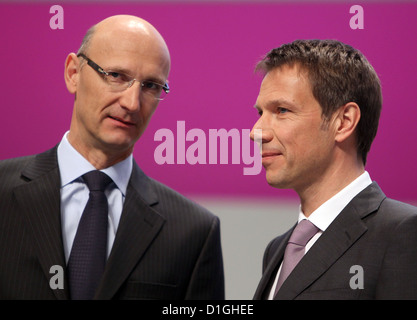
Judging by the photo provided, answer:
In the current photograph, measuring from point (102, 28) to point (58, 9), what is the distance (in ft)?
2.63

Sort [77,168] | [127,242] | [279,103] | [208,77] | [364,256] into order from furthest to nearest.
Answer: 1. [208,77]
2. [279,103]
3. [77,168]
4. [127,242]
5. [364,256]

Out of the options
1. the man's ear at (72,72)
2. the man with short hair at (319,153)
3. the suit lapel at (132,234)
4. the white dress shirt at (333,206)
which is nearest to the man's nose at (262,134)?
the man with short hair at (319,153)

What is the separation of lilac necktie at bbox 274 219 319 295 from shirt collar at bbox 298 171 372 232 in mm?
38

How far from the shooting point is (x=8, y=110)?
3402 mm

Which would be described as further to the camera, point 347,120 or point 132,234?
point 347,120

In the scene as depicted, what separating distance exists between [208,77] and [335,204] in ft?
4.30

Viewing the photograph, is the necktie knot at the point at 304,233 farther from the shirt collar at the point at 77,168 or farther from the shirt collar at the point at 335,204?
the shirt collar at the point at 77,168

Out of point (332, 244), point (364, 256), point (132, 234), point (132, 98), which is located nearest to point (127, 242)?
point (132, 234)

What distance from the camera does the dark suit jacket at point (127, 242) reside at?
2273 mm

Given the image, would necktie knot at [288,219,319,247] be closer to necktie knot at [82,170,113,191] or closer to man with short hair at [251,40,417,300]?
man with short hair at [251,40,417,300]

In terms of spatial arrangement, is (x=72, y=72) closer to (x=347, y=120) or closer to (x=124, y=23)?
(x=124, y=23)

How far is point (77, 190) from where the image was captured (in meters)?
2.46

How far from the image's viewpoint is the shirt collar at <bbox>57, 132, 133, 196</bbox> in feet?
8.13

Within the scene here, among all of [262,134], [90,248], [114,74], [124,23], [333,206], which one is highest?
[124,23]
